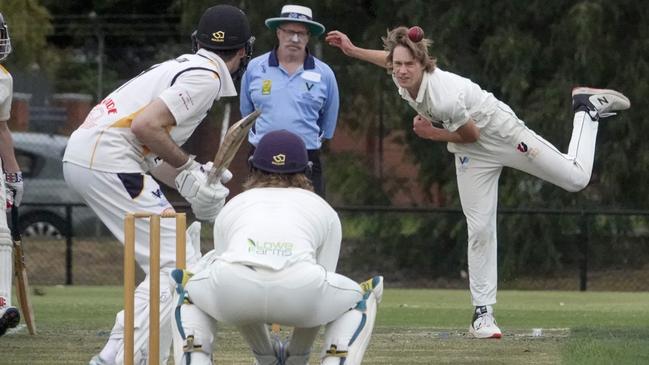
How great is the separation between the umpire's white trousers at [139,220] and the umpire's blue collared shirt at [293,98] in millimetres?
2846

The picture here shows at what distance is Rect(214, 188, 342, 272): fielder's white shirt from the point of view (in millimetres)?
6066

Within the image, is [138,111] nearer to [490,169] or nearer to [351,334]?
[351,334]

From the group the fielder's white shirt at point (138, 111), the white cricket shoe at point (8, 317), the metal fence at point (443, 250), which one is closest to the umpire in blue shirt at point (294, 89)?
the white cricket shoe at point (8, 317)

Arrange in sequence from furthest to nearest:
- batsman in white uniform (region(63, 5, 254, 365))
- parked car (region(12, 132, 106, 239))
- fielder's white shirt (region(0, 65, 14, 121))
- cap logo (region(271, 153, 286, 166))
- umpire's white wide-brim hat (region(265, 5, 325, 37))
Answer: parked car (region(12, 132, 106, 239)), umpire's white wide-brim hat (region(265, 5, 325, 37)), fielder's white shirt (region(0, 65, 14, 121)), batsman in white uniform (region(63, 5, 254, 365)), cap logo (region(271, 153, 286, 166))

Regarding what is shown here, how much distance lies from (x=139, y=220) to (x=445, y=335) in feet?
8.39

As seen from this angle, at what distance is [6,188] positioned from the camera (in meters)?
9.03

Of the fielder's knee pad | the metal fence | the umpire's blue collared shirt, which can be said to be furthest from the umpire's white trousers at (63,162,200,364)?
the metal fence

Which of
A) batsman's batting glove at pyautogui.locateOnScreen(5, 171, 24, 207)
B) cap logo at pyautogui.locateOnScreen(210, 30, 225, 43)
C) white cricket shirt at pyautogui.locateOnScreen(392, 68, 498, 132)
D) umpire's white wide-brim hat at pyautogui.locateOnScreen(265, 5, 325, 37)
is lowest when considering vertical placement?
batsman's batting glove at pyautogui.locateOnScreen(5, 171, 24, 207)

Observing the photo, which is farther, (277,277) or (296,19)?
(296,19)

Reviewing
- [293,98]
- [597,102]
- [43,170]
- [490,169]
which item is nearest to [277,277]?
[490,169]

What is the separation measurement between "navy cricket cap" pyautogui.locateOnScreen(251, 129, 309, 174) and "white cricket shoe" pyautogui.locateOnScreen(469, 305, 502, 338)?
8.92 ft

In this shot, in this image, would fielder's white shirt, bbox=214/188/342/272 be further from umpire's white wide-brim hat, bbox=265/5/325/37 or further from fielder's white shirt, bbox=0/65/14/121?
umpire's white wide-brim hat, bbox=265/5/325/37

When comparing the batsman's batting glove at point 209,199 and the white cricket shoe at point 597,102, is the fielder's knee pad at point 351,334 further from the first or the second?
the white cricket shoe at point 597,102

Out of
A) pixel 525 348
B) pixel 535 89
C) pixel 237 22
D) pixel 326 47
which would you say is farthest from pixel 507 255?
pixel 237 22
